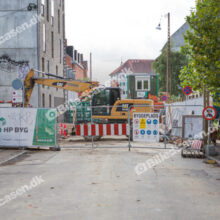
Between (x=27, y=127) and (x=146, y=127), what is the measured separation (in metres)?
5.44

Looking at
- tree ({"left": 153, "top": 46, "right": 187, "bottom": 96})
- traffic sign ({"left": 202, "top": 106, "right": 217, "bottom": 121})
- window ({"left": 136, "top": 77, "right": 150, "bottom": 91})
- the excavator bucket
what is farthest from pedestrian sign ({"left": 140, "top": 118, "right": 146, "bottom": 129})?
tree ({"left": 153, "top": 46, "right": 187, "bottom": 96})

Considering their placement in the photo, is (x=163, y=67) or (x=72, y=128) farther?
(x=163, y=67)

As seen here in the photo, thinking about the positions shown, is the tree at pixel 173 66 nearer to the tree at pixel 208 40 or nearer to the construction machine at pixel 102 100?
the construction machine at pixel 102 100

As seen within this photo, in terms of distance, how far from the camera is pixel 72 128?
19750 millimetres

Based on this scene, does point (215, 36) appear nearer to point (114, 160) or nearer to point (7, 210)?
point (114, 160)

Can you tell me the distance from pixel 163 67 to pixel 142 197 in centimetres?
4975

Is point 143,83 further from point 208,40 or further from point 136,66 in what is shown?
point 136,66

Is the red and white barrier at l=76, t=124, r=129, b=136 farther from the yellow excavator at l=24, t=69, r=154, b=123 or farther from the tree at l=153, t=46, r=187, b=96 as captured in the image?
the tree at l=153, t=46, r=187, b=96

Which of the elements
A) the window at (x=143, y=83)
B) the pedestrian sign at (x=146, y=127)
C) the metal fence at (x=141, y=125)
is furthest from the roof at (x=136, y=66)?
the pedestrian sign at (x=146, y=127)

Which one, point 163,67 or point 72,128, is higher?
point 163,67

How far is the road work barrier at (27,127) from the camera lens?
14.7m

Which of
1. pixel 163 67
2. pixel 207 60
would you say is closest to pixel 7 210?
pixel 207 60

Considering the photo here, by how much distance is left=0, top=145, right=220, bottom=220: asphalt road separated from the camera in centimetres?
536

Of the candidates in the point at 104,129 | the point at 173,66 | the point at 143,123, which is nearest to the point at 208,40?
the point at 143,123
